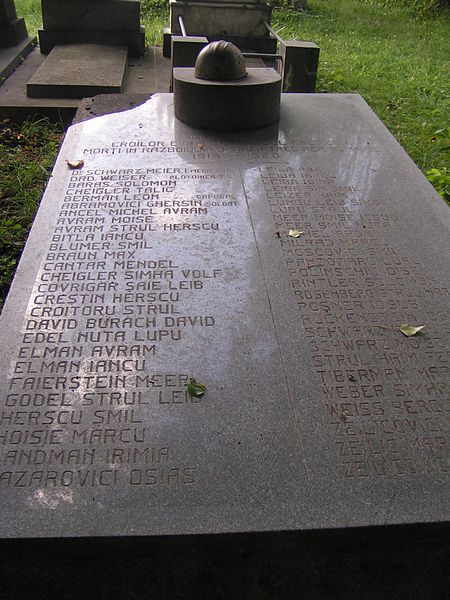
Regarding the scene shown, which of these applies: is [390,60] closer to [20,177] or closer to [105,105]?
[105,105]

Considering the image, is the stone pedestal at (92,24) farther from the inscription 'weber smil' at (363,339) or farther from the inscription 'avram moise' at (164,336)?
the inscription 'weber smil' at (363,339)

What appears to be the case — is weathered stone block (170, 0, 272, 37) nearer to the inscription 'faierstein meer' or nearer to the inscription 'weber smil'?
the inscription 'faierstein meer'

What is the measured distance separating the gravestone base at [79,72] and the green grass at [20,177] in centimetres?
45

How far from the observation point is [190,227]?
3.03m

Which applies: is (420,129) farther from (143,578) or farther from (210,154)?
(143,578)

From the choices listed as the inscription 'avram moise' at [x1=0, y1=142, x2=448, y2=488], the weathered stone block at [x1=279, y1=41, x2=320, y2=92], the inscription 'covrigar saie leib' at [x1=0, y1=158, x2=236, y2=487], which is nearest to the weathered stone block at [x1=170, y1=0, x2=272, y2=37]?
the weathered stone block at [x1=279, y1=41, x2=320, y2=92]

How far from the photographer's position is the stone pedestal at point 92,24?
7535mm

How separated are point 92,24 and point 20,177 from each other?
12.7ft

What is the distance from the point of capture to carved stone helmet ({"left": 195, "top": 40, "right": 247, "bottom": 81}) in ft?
13.8

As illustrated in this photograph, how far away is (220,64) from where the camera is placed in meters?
4.23

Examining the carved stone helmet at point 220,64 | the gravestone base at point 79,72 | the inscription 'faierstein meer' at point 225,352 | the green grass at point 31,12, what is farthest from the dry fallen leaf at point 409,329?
the green grass at point 31,12

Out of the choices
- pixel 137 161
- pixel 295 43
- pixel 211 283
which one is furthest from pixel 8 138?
pixel 211 283

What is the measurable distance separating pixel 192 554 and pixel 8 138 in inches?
200

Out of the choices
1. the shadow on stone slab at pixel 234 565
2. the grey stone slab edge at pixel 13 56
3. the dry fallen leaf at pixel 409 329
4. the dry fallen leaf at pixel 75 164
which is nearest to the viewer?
the shadow on stone slab at pixel 234 565
